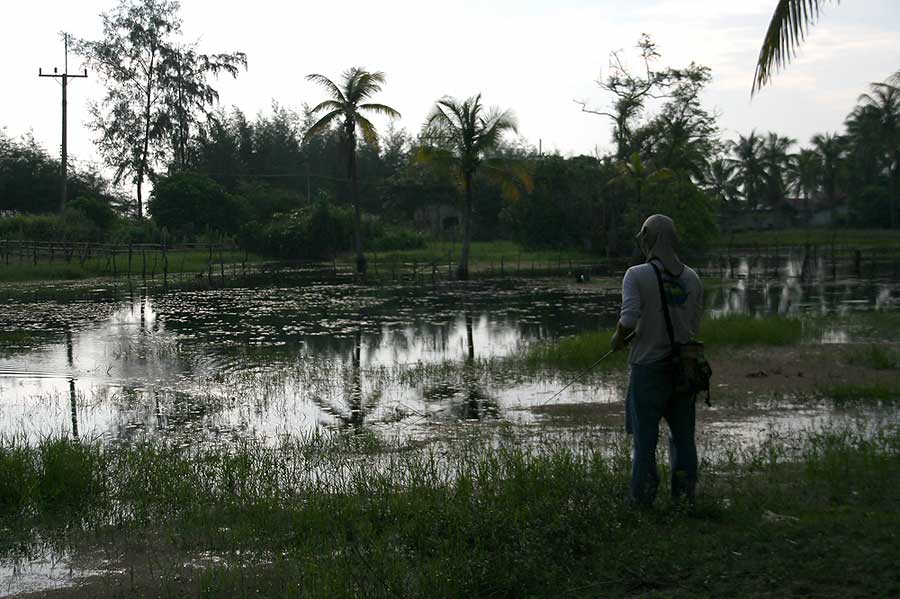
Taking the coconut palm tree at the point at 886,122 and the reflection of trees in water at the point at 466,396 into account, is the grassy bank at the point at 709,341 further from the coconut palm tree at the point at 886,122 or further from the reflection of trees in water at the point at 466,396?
the coconut palm tree at the point at 886,122

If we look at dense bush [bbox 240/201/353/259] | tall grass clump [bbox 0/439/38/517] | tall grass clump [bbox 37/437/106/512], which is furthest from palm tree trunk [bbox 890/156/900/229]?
tall grass clump [bbox 0/439/38/517]

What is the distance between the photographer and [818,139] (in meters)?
68.5

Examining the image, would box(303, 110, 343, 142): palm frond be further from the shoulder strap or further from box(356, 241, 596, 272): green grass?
the shoulder strap

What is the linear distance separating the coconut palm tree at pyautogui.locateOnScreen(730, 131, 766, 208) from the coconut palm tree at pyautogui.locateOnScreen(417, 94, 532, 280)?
1496 inches

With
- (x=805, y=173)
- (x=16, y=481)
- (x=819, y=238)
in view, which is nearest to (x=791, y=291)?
(x=16, y=481)

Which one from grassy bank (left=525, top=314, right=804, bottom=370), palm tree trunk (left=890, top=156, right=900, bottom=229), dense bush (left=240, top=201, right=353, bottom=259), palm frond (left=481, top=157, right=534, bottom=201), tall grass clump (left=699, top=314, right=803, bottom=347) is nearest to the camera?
grassy bank (left=525, top=314, right=804, bottom=370)

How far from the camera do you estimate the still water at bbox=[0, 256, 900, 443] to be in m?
10.6

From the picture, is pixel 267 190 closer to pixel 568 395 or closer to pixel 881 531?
pixel 568 395

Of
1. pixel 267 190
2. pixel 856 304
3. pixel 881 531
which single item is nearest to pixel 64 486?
pixel 881 531

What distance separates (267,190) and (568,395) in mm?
50003

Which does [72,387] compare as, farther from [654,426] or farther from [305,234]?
[305,234]

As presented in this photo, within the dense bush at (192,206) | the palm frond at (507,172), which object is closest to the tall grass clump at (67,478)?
the palm frond at (507,172)

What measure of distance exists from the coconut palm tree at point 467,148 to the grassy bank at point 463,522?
91.3 ft

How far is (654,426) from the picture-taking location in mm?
5301
